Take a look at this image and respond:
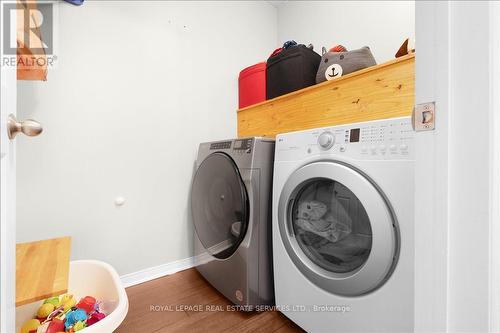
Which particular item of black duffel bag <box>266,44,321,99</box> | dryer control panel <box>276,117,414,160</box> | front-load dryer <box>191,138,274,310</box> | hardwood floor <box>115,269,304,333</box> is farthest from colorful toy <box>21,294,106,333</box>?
black duffel bag <box>266,44,321,99</box>

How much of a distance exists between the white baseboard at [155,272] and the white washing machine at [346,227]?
80cm

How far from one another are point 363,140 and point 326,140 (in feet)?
0.43

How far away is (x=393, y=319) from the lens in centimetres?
70

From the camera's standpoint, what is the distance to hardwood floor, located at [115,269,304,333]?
1.04 meters

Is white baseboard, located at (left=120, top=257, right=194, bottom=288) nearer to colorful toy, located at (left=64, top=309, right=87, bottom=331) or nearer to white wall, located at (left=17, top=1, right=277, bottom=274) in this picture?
white wall, located at (left=17, top=1, right=277, bottom=274)

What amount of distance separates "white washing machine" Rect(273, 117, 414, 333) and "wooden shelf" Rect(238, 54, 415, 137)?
0.30 meters

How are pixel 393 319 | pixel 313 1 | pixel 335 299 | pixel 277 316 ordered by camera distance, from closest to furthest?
pixel 393 319 < pixel 335 299 < pixel 277 316 < pixel 313 1

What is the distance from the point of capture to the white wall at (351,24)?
4.76ft

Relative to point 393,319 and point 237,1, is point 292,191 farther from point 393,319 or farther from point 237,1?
point 237,1

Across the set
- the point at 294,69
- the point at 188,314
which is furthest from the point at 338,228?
the point at 294,69

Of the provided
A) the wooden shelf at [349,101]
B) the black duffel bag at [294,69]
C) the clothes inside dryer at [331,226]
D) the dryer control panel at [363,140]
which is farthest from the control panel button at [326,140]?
the black duffel bag at [294,69]

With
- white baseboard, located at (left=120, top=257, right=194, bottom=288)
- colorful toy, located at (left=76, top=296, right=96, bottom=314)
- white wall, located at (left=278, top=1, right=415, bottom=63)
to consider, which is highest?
white wall, located at (left=278, top=1, right=415, bottom=63)

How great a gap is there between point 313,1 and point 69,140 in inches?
82.7

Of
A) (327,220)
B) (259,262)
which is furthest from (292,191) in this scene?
(259,262)
